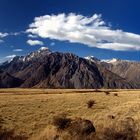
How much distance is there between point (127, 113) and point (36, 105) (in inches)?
501

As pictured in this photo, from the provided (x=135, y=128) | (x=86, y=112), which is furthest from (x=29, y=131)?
(x=86, y=112)

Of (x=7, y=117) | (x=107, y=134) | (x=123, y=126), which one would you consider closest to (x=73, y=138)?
(x=107, y=134)

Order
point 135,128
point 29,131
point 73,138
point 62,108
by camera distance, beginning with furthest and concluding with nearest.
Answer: point 62,108, point 29,131, point 135,128, point 73,138

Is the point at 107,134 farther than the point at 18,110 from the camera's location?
No

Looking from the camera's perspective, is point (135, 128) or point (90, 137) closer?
point (90, 137)

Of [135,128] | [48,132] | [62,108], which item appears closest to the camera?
[48,132]

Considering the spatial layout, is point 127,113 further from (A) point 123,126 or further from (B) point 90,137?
(B) point 90,137

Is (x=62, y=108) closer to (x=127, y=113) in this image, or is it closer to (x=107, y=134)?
(x=127, y=113)

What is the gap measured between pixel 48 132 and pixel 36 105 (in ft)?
66.3

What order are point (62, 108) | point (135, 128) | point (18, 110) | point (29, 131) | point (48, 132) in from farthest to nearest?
1. point (62, 108)
2. point (18, 110)
3. point (29, 131)
4. point (135, 128)
5. point (48, 132)

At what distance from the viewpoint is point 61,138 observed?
22922 millimetres

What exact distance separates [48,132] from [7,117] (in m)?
11.2

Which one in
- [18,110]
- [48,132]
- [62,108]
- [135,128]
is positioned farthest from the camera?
[62,108]

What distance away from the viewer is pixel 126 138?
2331 centimetres
